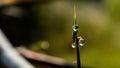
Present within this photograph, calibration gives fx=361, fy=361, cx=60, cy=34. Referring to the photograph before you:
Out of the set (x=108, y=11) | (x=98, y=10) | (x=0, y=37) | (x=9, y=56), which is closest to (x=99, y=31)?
(x=108, y=11)

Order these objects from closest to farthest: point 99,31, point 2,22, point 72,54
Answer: point 72,54 → point 2,22 → point 99,31

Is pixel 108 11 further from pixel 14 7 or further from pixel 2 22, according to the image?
pixel 2 22

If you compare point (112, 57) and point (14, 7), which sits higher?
point (14, 7)

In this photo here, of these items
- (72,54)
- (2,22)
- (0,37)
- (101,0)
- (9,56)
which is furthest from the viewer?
(101,0)

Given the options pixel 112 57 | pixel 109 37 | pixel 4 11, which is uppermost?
pixel 4 11

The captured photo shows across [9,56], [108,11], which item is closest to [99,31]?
[108,11]

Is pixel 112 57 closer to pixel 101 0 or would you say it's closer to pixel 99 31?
pixel 99 31

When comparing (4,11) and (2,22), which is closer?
(2,22)

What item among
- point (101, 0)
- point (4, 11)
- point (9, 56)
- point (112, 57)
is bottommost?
point (9, 56)

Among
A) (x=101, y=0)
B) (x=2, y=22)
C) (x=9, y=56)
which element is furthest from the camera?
(x=101, y=0)
